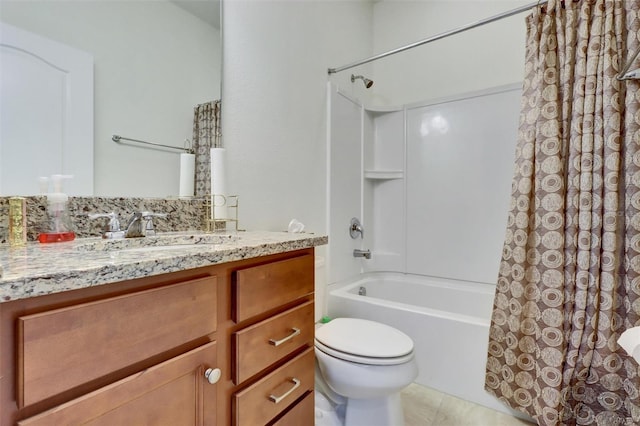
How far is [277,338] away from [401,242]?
5.92 feet

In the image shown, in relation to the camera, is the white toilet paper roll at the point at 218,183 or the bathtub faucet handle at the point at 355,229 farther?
the bathtub faucet handle at the point at 355,229

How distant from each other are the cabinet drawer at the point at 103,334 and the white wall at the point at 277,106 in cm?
79

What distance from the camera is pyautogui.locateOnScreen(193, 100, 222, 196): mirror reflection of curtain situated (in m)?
1.24

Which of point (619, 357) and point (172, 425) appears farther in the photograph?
point (619, 357)

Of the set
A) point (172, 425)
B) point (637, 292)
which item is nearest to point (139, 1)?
point (172, 425)

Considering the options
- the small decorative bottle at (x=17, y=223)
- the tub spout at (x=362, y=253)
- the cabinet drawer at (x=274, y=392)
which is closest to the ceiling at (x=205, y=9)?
the small decorative bottle at (x=17, y=223)

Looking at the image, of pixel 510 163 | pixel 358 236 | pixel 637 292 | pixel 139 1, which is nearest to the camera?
pixel 139 1

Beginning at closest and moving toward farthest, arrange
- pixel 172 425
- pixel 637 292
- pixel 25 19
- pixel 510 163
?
pixel 172 425 < pixel 25 19 < pixel 637 292 < pixel 510 163

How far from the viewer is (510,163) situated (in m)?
2.08

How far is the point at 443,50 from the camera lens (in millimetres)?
2418

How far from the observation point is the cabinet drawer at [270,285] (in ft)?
2.43

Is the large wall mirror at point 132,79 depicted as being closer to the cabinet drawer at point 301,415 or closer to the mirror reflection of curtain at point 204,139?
the mirror reflection of curtain at point 204,139

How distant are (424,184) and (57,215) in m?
2.20

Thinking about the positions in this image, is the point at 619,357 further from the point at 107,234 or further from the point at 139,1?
the point at 139,1
